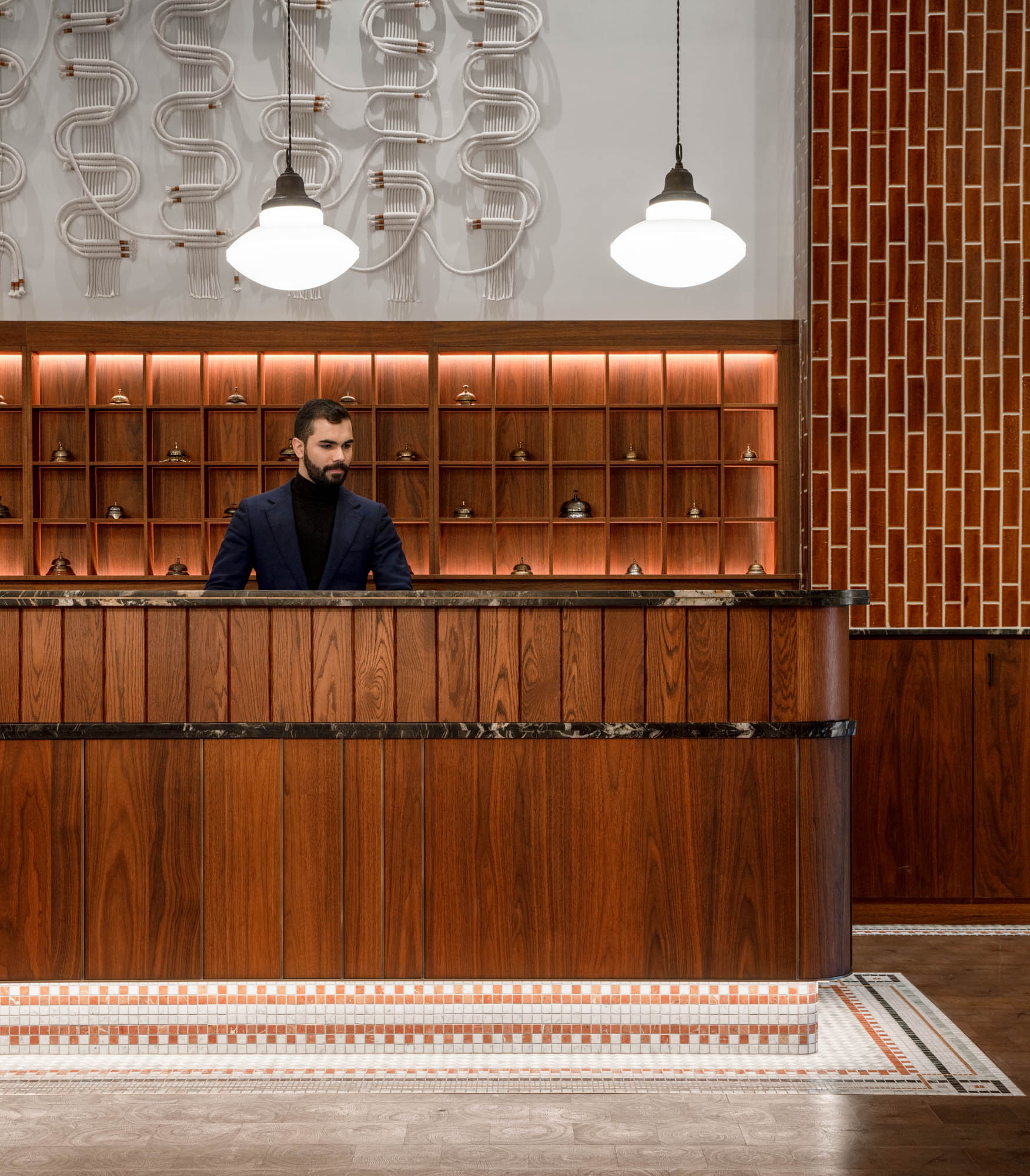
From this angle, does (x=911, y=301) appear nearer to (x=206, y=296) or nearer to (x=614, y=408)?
(x=614, y=408)

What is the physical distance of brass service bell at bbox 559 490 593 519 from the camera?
521cm

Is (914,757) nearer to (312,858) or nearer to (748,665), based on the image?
(748,665)

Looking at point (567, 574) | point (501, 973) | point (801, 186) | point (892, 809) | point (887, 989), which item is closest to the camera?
point (501, 973)

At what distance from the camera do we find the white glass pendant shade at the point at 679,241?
11.2 ft

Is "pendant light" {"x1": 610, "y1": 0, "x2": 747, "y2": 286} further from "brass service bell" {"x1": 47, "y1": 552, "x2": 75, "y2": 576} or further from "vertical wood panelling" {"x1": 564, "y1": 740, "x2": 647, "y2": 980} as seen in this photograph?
"brass service bell" {"x1": 47, "y1": 552, "x2": 75, "y2": 576}

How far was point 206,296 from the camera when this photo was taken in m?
5.18

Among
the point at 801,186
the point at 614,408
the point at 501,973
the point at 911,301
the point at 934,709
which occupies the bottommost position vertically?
the point at 501,973

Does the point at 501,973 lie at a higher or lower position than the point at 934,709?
lower

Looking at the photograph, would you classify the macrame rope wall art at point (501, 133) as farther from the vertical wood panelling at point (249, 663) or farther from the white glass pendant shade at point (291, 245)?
the vertical wood panelling at point (249, 663)

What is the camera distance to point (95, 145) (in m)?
5.19

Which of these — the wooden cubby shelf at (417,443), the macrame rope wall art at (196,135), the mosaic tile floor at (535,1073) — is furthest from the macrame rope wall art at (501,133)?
the mosaic tile floor at (535,1073)

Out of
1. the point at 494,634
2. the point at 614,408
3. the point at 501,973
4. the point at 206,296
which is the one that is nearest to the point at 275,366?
the point at 206,296

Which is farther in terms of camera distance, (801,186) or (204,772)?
(801,186)

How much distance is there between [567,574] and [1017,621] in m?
2.11
